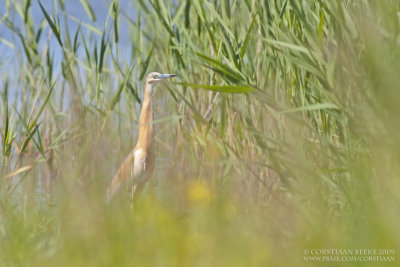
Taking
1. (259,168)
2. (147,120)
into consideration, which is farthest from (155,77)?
(259,168)

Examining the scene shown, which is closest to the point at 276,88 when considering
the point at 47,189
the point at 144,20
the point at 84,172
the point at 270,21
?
the point at 270,21

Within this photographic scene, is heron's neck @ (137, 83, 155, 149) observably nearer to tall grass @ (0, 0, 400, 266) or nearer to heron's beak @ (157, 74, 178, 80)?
heron's beak @ (157, 74, 178, 80)

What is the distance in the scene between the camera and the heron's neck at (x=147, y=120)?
3714 millimetres

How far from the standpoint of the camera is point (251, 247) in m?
1.54

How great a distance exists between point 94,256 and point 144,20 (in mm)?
2853

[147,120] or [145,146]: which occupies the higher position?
[147,120]

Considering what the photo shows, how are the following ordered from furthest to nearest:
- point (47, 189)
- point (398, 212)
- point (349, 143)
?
point (47, 189), point (349, 143), point (398, 212)

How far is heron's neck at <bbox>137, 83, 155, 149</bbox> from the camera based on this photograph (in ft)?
12.2

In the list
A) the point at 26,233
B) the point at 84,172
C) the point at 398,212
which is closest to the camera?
the point at 398,212

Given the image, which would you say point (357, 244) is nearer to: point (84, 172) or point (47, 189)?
point (84, 172)

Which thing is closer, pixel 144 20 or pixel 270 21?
pixel 270 21

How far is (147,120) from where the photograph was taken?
12.3 ft

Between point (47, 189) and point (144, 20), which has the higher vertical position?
point (144, 20)

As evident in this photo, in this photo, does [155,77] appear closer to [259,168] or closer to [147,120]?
[147,120]
